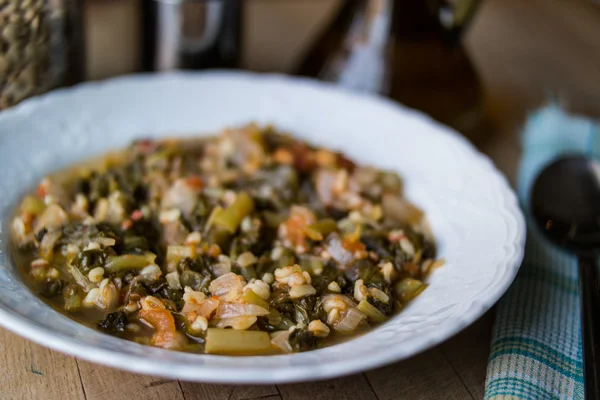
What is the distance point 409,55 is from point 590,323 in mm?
1606

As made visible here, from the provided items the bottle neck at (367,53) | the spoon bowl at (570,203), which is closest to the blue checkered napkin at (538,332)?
the spoon bowl at (570,203)

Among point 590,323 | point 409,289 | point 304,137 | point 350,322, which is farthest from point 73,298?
point 590,323

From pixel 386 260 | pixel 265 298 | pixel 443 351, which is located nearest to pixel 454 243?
pixel 386 260

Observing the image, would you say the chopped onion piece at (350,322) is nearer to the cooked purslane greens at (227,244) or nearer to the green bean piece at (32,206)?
the cooked purslane greens at (227,244)

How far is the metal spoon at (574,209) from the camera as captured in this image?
241cm

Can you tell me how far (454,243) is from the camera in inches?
92.5

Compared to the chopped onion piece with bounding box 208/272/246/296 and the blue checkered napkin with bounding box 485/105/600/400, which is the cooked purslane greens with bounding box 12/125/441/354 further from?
the blue checkered napkin with bounding box 485/105/600/400

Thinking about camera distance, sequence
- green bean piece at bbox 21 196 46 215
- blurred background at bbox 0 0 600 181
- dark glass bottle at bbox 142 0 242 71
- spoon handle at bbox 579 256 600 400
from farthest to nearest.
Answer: dark glass bottle at bbox 142 0 242 71
blurred background at bbox 0 0 600 181
green bean piece at bbox 21 196 46 215
spoon handle at bbox 579 256 600 400

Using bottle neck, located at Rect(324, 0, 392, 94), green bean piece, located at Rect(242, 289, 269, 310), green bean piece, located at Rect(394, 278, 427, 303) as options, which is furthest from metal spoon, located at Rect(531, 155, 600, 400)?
green bean piece, located at Rect(242, 289, 269, 310)

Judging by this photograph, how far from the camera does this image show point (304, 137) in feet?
9.93

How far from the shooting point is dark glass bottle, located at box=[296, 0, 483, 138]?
10.3ft

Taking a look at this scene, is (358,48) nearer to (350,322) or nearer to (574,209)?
(574,209)

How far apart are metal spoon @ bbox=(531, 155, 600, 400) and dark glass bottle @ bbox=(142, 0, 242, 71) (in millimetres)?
1671

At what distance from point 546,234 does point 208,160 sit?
4.52ft
